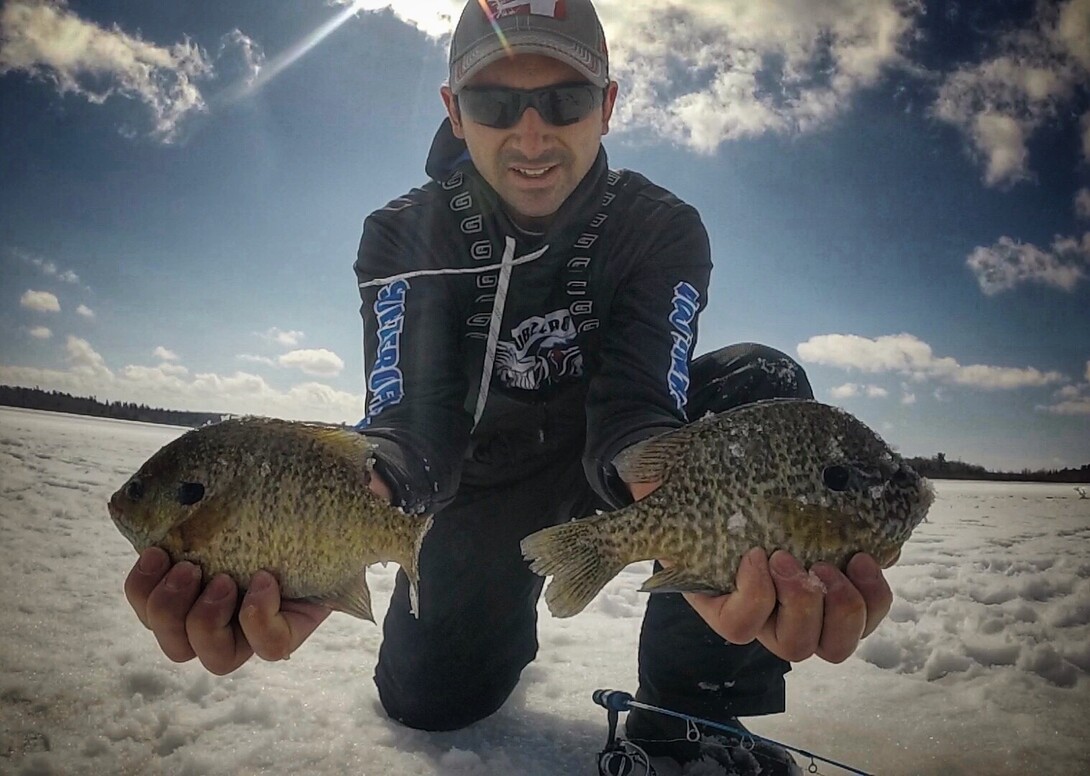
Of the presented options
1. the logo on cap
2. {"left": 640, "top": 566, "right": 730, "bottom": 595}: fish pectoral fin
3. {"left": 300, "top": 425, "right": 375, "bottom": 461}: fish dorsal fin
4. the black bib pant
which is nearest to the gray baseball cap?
the logo on cap

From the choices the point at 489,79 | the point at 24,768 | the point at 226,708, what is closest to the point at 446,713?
the point at 226,708

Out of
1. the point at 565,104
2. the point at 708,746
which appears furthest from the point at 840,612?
the point at 565,104

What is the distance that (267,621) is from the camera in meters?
1.89

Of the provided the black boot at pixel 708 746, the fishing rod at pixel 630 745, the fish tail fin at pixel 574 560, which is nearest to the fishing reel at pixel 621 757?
the fishing rod at pixel 630 745

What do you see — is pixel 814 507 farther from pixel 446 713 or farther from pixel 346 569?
pixel 446 713

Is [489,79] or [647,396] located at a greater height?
[489,79]

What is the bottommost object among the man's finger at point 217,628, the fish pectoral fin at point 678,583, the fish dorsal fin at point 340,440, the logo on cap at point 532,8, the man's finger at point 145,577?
the man's finger at point 217,628

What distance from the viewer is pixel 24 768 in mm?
2428

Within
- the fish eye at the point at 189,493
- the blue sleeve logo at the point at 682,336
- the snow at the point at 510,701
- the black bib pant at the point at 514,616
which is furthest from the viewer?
the blue sleeve logo at the point at 682,336

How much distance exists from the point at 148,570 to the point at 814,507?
2027mm

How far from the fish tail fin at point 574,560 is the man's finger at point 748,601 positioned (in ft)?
1.15

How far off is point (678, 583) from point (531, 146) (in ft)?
7.54

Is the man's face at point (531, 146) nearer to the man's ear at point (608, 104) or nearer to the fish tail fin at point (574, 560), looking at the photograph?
the man's ear at point (608, 104)

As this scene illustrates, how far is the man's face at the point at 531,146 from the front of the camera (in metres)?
3.27
